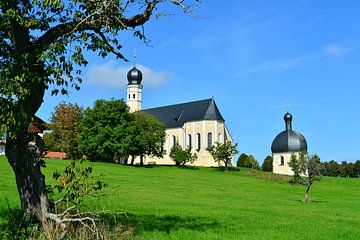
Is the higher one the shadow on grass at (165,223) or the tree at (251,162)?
the tree at (251,162)

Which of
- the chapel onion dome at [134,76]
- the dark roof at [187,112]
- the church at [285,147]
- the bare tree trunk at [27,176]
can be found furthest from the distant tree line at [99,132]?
the bare tree trunk at [27,176]

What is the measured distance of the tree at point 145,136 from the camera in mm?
64375

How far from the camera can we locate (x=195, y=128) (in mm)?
A: 87062

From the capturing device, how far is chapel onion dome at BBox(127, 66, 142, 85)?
9944 centimetres

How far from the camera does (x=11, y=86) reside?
694cm

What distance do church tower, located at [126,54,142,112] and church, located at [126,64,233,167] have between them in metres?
5.60

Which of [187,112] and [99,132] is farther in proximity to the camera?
[187,112]

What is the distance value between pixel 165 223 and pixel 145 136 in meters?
57.3

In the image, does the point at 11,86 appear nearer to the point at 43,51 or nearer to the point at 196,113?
the point at 43,51

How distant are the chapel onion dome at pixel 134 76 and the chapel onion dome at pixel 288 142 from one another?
3325 centimetres

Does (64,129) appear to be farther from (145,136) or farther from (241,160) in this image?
(241,160)

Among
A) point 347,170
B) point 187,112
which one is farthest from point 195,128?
point 347,170

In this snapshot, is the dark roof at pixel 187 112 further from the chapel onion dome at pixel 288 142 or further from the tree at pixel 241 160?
the tree at pixel 241 160

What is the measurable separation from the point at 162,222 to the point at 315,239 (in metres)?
3.95
